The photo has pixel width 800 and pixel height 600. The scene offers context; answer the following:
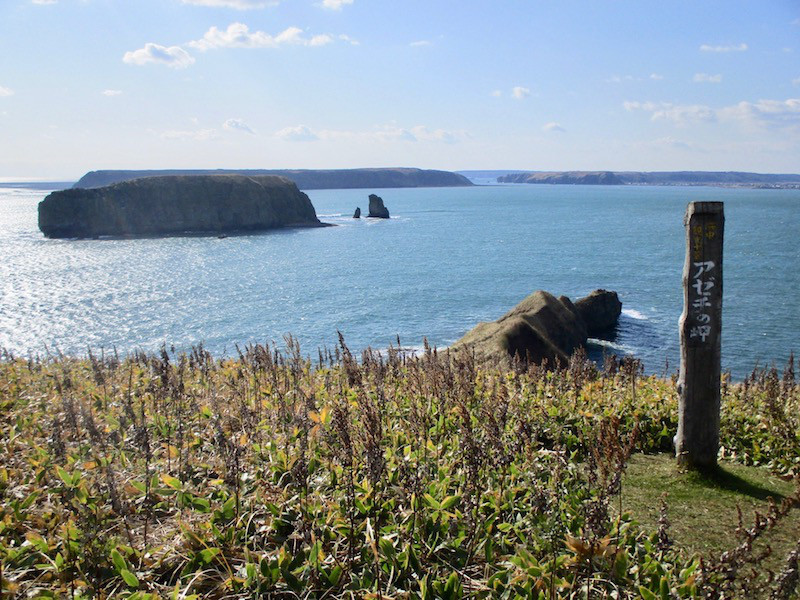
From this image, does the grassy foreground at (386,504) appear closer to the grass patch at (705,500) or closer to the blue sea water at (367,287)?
the grass patch at (705,500)

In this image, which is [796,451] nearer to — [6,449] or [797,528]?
[797,528]

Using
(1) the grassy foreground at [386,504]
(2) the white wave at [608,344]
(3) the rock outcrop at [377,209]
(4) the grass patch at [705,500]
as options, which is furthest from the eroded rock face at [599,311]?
(3) the rock outcrop at [377,209]

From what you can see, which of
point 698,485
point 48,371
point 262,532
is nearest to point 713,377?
A: point 698,485

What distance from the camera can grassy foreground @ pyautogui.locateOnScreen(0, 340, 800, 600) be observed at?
4168mm

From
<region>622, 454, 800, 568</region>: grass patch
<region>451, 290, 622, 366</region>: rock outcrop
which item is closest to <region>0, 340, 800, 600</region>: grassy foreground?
<region>622, 454, 800, 568</region>: grass patch

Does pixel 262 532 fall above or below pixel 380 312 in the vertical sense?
above

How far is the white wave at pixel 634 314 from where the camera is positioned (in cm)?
4138

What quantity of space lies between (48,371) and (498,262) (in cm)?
6206

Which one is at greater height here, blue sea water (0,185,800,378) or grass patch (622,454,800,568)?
grass patch (622,454,800,568)

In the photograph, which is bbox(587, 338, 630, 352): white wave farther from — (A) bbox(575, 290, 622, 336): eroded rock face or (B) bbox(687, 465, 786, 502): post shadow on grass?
(B) bbox(687, 465, 786, 502): post shadow on grass

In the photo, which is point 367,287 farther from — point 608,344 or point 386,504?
point 386,504

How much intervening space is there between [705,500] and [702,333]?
72.1 inches

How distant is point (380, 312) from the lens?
45688 mm

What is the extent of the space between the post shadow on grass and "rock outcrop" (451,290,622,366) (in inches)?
433
